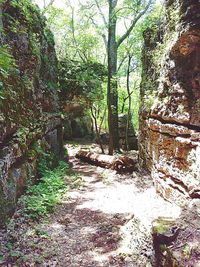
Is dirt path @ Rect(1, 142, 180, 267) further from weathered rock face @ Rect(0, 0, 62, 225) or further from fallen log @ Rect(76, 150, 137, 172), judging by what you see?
fallen log @ Rect(76, 150, 137, 172)

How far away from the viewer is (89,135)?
22562mm

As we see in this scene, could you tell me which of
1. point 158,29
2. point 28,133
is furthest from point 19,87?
point 158,29

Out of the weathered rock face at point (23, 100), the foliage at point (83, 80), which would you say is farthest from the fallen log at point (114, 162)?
the foliage at point (83, 80)

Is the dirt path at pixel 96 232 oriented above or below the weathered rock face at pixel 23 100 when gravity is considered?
below

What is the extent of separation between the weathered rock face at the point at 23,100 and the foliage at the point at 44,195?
36 centimetres

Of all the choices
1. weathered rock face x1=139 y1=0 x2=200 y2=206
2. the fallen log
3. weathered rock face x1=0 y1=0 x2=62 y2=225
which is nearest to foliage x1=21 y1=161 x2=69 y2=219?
weathered rock face x1=0 y1=0 x2=62 y2=225

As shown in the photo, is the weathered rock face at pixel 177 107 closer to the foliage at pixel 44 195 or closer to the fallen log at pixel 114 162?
the fallen log at pixel 114 162

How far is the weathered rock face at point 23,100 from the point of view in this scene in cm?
634

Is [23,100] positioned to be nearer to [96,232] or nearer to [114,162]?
[114,162]

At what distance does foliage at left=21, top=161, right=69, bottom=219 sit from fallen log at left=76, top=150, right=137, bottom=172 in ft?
7.92

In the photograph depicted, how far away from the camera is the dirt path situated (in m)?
4.96

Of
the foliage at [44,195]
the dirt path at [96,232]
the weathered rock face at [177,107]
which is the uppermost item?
the weathered rock face at [177,107]

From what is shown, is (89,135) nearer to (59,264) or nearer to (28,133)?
(28,133)

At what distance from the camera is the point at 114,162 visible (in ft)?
38.4
